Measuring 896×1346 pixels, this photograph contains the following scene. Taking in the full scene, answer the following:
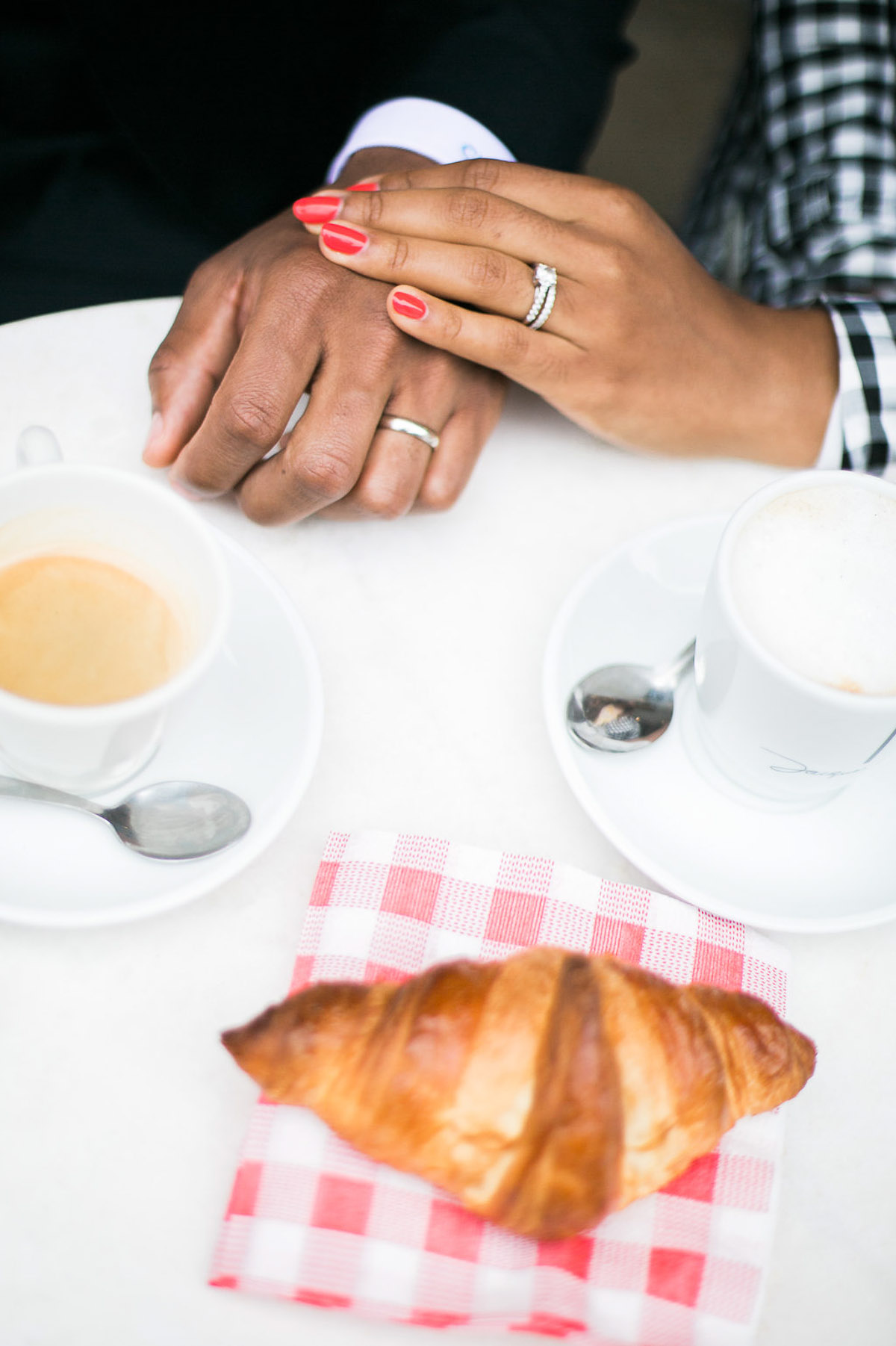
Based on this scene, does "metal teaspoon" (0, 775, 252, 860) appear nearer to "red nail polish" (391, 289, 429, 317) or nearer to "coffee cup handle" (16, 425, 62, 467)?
"coffee cup handle" (16, 425, 62, 467)

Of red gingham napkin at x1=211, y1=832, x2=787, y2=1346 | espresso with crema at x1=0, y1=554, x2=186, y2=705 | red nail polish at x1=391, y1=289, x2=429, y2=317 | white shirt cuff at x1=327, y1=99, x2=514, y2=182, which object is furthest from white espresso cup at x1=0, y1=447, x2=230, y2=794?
white shirt cuff at x1=327, y1=99, x2=514, y2=182

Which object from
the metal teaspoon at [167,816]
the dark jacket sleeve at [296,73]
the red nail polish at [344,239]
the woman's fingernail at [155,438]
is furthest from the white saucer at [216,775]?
the dark jacket sleeve at [296,73]

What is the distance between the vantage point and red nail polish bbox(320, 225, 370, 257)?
0.65 m

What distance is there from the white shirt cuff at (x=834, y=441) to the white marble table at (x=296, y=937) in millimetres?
58

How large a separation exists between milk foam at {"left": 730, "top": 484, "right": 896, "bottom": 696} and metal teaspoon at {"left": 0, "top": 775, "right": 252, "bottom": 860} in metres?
0.30

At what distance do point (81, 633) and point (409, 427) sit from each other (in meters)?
0.28

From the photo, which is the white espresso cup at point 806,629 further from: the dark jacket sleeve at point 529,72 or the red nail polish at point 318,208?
the dark jacket sleeve at point 529,72

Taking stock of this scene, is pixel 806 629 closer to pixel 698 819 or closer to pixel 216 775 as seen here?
pixel 698 819

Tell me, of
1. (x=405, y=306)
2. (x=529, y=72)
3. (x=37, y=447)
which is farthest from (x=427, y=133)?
(x=37, y=447)

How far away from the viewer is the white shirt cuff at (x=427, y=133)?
79 centimetres

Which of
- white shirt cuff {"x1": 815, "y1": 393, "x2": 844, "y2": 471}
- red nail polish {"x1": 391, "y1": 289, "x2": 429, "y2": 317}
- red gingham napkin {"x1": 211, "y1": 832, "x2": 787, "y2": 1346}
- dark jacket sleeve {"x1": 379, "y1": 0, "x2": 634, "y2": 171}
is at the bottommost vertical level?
red gingham napkin {"x1": 211, "y1": 832, "x2": 787, "y2": 1346}

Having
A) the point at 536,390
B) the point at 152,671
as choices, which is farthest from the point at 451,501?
the point at 152,671

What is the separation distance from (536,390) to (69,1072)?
0.54 meters

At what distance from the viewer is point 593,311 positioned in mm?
688
